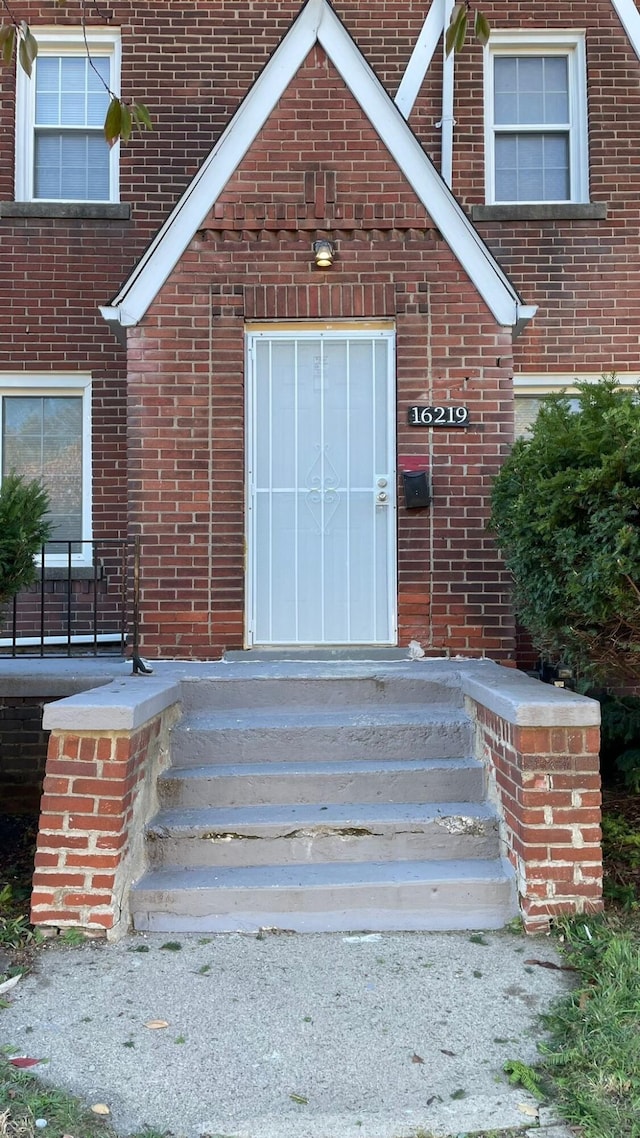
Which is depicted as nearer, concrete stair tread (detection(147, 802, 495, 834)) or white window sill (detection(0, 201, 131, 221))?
concrete stair tread (detection(147, 802, 495, 834))

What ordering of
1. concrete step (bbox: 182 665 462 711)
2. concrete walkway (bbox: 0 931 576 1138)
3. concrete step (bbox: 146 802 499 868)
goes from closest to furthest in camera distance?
concrete walkway (bbox: 0 931 576 1138) → concrete step (bbox: 146 802 499 868) → concrete step (bbox: 182 665 462 711)

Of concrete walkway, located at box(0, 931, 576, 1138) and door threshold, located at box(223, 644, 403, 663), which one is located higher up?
door threshold, located at box(223, 644, 403, 663)

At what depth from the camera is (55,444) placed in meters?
7.40

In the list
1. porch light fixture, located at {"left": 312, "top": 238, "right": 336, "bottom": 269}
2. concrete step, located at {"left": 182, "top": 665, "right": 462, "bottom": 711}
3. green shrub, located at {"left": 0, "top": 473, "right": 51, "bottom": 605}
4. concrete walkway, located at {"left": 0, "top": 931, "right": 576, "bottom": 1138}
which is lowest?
concrete walkway, located at {"left": 0, "top": 931, "right": 576, "bottom": 1138}

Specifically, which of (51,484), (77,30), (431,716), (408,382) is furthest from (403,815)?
(77,30)

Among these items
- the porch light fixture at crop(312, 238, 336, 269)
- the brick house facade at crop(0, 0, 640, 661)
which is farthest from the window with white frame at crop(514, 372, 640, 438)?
the porch light fixture at crop(312, 238, 336, 269)

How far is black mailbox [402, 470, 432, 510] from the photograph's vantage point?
548cm

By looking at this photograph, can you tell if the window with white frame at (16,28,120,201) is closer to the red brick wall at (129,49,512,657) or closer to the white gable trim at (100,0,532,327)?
the white gable trim at (100,0,532,327)

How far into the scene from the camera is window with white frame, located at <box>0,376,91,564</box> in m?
7.31

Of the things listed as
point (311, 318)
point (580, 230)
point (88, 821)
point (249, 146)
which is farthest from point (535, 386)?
point (88, 821)

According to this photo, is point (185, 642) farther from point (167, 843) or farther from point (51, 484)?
→ point (51, 484)

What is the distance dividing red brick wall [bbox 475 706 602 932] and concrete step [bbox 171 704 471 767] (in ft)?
2.79

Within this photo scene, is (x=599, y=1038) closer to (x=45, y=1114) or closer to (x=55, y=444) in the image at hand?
(x=45, y=1114)

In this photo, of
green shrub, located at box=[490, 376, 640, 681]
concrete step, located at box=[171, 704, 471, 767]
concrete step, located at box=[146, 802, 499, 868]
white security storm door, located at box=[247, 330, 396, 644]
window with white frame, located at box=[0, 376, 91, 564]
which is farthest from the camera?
window with white frame, located at box=[0, 376, 91, 564]
